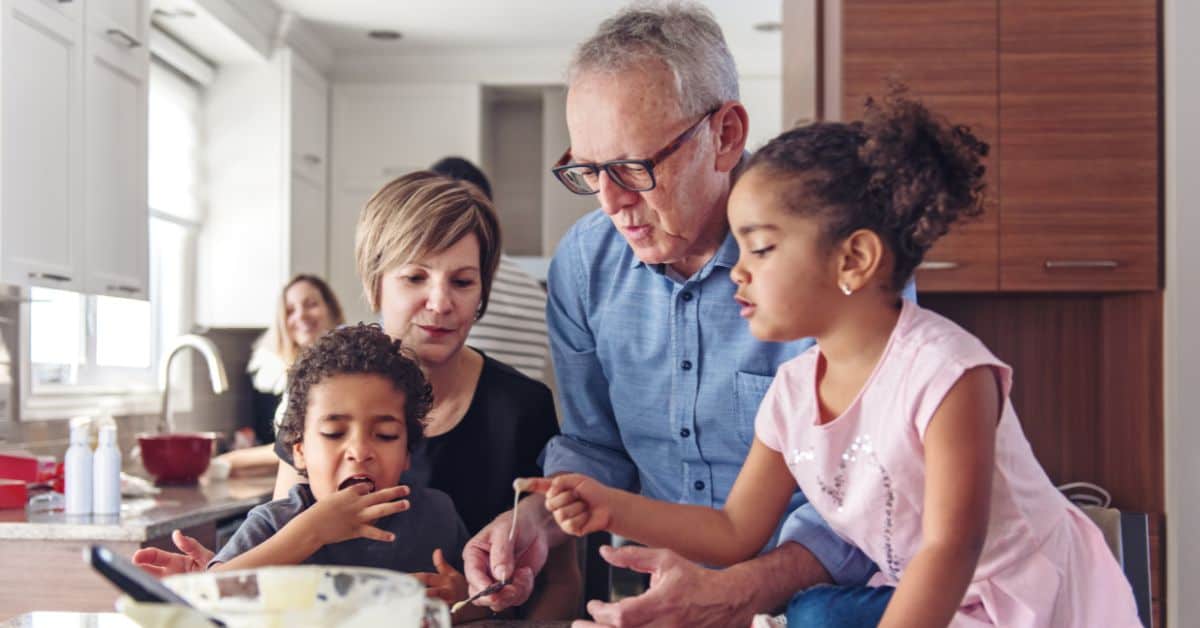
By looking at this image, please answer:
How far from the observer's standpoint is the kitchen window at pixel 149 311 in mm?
3777

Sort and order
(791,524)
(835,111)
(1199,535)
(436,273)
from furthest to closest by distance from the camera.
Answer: (835,111), (1199,535), (436,273), (791,524)

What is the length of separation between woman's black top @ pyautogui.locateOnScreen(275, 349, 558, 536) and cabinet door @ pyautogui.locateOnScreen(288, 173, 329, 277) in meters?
3.84

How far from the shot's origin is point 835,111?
331cm

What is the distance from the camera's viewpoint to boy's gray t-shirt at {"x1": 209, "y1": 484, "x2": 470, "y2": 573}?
1.39 metres

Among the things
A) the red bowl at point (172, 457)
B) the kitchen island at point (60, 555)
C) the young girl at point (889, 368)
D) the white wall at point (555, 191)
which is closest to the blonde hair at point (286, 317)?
the red bowl at point (172, 457)

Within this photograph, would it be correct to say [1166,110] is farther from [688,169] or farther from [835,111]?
[688,169]

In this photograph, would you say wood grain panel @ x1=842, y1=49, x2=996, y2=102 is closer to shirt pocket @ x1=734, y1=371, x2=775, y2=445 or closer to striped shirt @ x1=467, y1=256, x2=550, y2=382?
striped shirt @ x1=467, y1=256, x2=550, y2=382

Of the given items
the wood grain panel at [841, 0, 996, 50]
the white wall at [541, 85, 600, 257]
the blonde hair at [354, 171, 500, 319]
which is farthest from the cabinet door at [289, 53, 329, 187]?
the blonde hair at [354, 171, 500, 319]

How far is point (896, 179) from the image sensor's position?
1.09 meters

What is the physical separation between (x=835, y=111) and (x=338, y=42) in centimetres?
325

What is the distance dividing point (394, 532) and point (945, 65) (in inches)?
92.3

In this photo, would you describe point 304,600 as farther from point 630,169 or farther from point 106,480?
point 106,480

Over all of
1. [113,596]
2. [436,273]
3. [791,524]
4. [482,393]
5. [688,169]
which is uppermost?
[688,169]

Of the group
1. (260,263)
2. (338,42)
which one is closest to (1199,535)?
(260,263)
